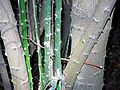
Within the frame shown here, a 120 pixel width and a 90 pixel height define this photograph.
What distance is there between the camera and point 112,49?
1.67m

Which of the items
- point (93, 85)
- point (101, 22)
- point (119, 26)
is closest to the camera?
point (101, 22)

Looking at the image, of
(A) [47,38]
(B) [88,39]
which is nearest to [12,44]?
(A) [47,38]

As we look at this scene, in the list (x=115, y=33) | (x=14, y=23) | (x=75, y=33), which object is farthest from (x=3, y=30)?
(x=115, y=33)

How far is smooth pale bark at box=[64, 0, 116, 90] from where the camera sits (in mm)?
552

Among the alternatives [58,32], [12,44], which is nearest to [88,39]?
[58,32]

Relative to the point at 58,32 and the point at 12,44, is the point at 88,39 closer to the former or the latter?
the point at 58,32

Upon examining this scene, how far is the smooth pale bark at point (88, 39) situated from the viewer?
21.7 inches

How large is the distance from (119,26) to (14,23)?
116cm

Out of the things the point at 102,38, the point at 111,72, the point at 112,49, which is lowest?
the point at 111,72

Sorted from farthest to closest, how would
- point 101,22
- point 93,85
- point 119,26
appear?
1. point 119,26
2. point 93,85
3. point 101,22

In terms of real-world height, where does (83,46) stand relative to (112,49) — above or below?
above

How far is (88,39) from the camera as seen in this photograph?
0.58 meters

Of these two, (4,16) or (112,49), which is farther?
(112,49)

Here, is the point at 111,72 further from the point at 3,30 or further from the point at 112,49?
the point at 3,30
